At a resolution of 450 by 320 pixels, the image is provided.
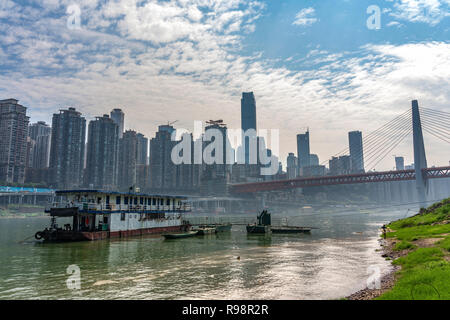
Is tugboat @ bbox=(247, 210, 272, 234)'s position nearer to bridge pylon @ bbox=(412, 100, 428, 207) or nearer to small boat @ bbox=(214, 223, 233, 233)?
small boat @ bbox=(214, 223, 233, 233)

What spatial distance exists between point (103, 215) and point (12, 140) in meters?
180

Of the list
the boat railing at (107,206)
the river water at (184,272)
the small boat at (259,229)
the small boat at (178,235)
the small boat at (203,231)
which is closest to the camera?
the river water at (184,272)

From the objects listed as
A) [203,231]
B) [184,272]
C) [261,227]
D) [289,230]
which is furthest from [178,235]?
[184,272]

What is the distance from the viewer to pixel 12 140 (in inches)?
7485

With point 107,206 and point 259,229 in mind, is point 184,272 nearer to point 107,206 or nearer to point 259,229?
point 107,206

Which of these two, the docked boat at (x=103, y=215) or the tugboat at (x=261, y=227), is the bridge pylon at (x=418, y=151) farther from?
the docked boat at (x=103, y=215)

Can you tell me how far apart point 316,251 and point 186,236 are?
83.3 feet

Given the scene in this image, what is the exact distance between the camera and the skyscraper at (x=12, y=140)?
618 feet

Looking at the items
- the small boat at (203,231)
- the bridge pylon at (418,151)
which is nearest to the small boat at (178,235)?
the small boat at (203,231)

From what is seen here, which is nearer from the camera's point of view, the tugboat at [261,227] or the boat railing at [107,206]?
the boat railing at [107,206]

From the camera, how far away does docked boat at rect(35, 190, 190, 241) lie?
4486 cm

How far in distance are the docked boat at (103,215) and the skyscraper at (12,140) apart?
560 feet
